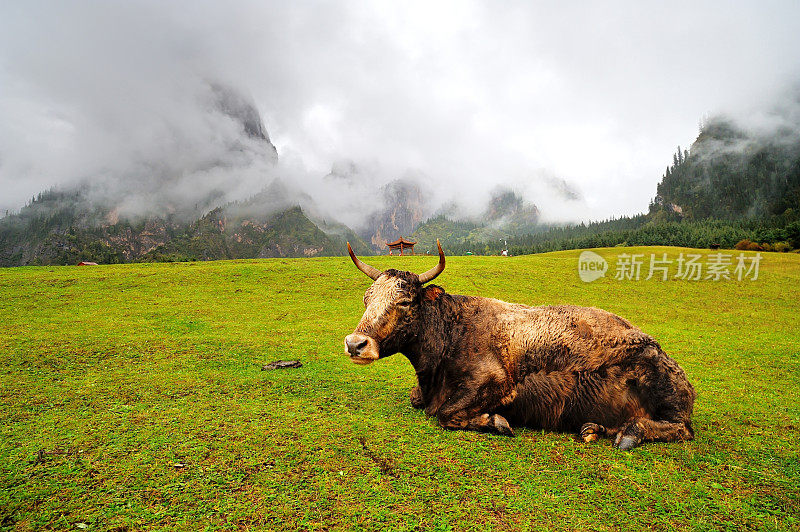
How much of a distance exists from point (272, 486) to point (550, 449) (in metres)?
2.96

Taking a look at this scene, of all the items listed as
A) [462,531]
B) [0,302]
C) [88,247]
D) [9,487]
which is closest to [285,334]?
[9,487]

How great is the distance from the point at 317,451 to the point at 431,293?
2.46 metres

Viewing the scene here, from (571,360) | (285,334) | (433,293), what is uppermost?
(433,293)

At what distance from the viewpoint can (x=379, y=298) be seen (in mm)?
5043

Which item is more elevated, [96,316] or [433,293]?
[433,293]

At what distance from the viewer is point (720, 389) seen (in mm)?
7203

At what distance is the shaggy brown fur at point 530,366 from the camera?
15.4ft

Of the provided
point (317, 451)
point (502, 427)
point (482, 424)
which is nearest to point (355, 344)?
point (317, 451)

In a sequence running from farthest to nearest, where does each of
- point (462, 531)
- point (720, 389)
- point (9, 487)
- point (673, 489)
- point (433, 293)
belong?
point (720, 389), point (433, 293), point (673, 489), point (9, 487), point (462, 531)

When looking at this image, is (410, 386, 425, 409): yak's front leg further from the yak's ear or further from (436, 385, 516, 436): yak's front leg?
the yak's ear

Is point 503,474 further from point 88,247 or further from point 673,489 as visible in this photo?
point 88,247

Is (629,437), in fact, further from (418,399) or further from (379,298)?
(379,298)

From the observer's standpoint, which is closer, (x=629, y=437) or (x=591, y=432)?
(x=629, y=437)
